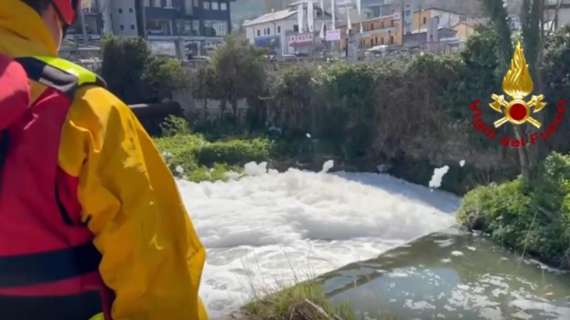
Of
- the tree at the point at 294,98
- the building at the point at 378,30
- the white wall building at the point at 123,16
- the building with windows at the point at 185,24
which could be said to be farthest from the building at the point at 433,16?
the tree at the point at 294,98

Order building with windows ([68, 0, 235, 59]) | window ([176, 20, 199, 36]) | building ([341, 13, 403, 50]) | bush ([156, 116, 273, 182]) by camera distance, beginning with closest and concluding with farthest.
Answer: bush ([156, 116, 273, 182]), building with windows ([68, 0, 235, 59]), building ([341, 13, 403, 50]), window ([176, 20, 199, 36])

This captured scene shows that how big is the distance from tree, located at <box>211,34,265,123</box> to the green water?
8.63 meters

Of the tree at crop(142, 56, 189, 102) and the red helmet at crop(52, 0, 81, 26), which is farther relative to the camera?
the tree at crop(142, 56, 189, 102)

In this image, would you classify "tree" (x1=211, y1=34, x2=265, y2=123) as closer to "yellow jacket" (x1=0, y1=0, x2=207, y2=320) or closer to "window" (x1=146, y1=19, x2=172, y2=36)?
"yellow jacket" (x1=0, y1=0, x2=207, y2=320)

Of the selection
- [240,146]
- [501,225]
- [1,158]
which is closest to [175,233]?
[1,158]

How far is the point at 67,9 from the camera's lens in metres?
0.97

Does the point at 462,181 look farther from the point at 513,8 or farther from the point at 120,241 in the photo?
the point at 120,241

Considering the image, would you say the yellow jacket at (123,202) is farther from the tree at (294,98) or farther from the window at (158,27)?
the window at (158,27)

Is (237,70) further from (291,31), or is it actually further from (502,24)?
(291,31)

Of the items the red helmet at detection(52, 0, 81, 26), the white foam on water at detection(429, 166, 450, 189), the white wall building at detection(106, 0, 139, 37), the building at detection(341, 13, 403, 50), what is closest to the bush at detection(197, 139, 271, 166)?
the white foam on water at detection(429, 166, 450, 189)

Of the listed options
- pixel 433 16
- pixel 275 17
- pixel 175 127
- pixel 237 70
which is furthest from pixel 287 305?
pixel 275 17

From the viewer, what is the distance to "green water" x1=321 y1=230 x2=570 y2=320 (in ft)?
13.5

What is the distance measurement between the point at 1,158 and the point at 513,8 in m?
8.53

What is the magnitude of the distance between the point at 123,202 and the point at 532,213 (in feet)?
17.9
